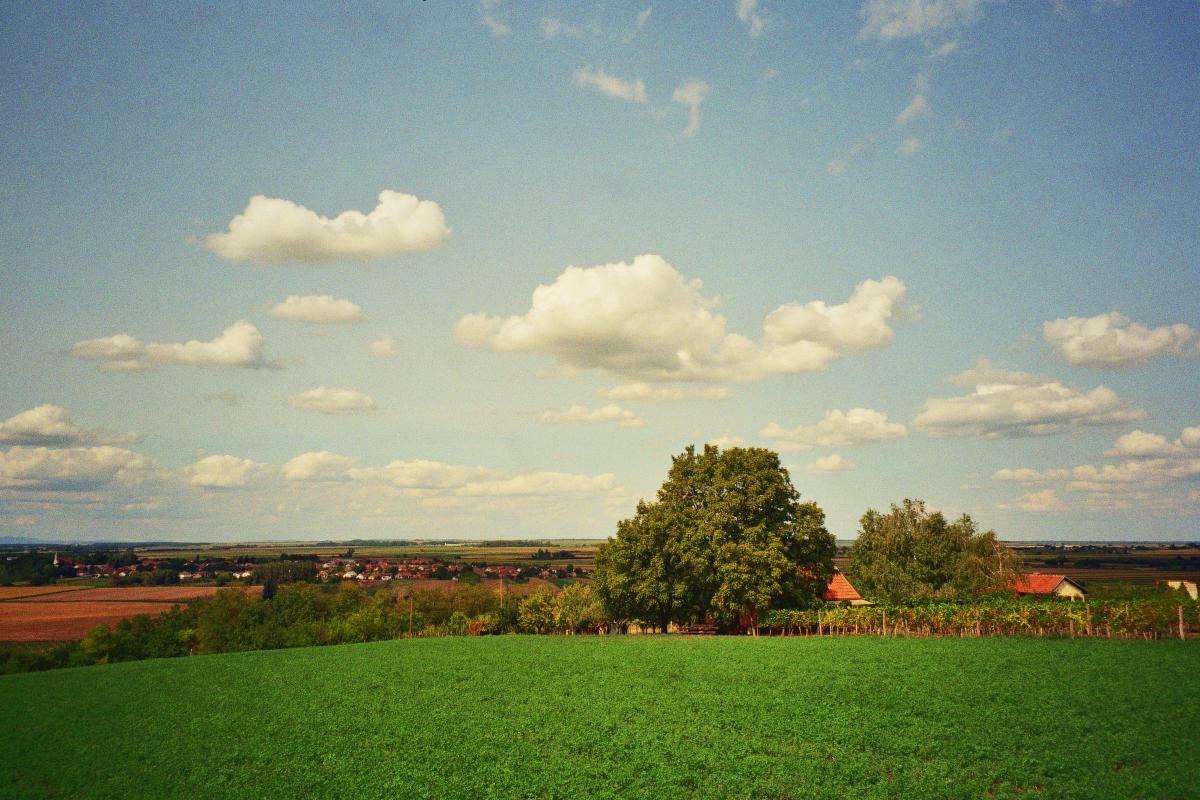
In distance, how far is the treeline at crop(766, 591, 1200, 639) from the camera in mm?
43750

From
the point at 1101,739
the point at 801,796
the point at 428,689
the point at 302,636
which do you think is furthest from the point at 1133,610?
the point at 302,636

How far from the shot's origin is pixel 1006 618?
4938cm

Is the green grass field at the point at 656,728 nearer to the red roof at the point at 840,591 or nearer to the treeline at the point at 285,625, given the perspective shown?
the red roof at the point at 840,591

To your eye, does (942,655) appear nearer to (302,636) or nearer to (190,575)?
(302,636)

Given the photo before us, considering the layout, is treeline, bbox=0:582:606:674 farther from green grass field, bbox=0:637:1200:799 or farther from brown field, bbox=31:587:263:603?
green grass field, bbox=0:637:1200:799

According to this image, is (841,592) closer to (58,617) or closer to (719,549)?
(719,549)

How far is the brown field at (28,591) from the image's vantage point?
334 ft

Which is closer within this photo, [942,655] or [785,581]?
[942,655]

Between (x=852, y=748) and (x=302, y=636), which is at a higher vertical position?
(x=852, y=748)

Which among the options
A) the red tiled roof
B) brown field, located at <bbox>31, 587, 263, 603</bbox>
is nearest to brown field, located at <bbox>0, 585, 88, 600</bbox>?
brown field, located at <bbox>31, 587, 263, 603</bbox>

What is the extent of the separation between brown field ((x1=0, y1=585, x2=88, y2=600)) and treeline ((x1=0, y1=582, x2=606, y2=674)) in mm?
43579

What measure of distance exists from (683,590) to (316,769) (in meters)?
41.7

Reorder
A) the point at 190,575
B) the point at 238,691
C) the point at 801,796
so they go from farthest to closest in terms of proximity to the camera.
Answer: the point at 190,575, the point at 238,691, the point at 801,796

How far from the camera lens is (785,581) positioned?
58500 mm
